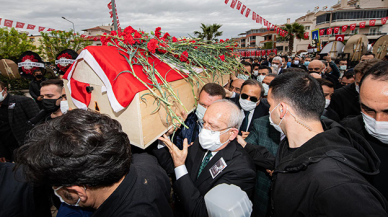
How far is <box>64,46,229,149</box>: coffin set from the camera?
5.02 feet

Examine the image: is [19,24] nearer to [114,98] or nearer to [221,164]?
[114,98]

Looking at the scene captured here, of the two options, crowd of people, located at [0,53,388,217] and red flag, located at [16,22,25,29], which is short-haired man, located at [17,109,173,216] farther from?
red flag, located at [16,22,25,29]

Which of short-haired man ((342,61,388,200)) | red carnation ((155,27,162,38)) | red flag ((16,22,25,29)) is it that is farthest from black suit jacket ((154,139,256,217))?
red flag ((16,22,25,29))

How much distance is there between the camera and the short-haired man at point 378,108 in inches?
57.6

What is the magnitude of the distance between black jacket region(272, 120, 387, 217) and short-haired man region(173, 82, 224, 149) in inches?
51.2

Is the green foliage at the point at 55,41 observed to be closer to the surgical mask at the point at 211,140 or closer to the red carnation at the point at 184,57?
the red carnation at the point at 184,57

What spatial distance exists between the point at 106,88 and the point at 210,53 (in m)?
1.69

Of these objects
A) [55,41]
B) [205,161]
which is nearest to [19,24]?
[55,41]

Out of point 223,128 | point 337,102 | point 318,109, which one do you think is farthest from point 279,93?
point 337,102

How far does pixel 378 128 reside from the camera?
1573 mm

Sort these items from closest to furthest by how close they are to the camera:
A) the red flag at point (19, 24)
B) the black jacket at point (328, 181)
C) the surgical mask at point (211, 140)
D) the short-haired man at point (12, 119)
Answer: the black jacket at point (328, 181), the surgical mask at point (211, 140), the short-haired man at point (12, 119), the red flag at point (19, 24)

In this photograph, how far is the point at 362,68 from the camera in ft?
9.38

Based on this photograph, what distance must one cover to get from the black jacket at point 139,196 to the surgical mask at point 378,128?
1859mm

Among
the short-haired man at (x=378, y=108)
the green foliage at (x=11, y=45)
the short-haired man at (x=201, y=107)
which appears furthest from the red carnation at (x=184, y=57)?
the green foliage at (x=11, y=45)
